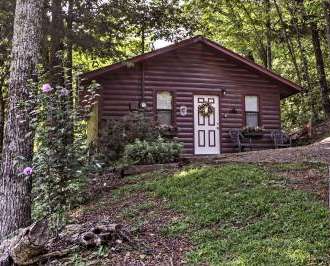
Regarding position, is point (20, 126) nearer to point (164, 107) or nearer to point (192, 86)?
point (164, 107)

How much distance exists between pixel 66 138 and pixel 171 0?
15064 millimetres

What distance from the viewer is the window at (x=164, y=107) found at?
16391 mm

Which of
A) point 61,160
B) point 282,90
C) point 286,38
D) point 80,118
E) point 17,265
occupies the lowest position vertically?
point 17,265

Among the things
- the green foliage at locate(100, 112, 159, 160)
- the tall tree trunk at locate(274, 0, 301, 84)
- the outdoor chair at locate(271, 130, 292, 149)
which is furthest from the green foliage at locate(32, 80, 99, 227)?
the tall tree trunk at locate(274, 0, 301, 84)

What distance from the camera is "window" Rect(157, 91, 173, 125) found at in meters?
16.4

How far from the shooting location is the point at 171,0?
20.8 meters

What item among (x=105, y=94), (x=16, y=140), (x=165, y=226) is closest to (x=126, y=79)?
(x=105, y=94)

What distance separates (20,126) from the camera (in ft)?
25.2

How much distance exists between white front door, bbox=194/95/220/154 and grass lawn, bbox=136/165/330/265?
744cm

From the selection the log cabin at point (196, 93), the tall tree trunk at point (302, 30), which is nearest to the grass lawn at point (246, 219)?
the log cabin at point (196, 93)

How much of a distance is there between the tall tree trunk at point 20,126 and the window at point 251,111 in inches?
432

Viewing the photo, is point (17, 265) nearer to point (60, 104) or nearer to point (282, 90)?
point (60, 104)

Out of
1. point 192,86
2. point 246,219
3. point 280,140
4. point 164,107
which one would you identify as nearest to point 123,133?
point 164,107

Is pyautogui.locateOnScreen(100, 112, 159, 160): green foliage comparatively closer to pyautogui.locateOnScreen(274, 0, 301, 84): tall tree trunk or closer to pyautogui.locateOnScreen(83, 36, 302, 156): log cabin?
pyautogui.locateOnScreen(83, 36, 302, 156): log cabin
